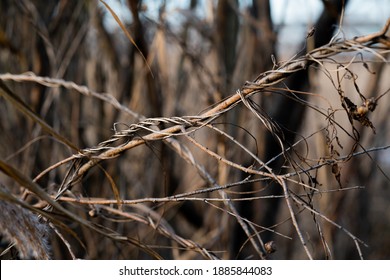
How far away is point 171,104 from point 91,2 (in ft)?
1.81

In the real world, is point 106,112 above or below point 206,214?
above

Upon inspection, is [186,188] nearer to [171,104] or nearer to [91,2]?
[171,104]

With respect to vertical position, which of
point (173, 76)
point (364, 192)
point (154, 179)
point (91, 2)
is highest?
point (91, 2)

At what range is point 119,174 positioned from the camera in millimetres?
2180

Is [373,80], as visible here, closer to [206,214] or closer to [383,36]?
[206,214]

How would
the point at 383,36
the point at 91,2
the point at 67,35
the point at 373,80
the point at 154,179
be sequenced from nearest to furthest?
the point at 383,36, the point at 91,2, the point at 67,35, the point at 373,80, the point at 154,179

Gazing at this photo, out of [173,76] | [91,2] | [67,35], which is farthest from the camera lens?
[173,76]

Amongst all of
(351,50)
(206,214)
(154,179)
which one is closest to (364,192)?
(206,214)

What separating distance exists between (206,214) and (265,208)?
347 mm

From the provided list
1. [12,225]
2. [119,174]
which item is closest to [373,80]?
[119,174]

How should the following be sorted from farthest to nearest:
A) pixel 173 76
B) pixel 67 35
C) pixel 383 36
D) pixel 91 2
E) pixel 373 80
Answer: pixel 173 76, pixel 373 80, pixel 67 35, pixel 91 2, pixel 383 36

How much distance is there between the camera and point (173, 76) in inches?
99.4

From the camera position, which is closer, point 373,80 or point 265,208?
point 265,208

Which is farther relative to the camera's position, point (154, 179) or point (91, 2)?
point (154, 179)
